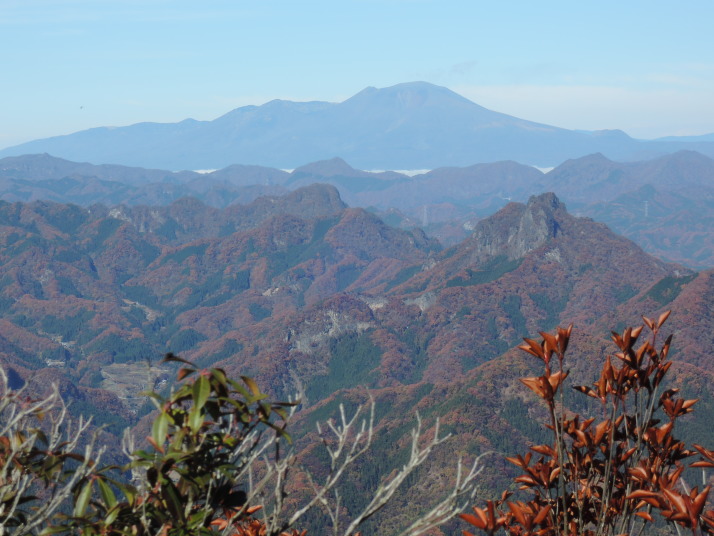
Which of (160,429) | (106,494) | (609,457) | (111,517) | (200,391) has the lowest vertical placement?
(609,457)

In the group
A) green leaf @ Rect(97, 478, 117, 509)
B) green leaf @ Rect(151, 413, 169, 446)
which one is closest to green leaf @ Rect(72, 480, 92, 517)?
green leaf @ Rect(97, 478, 117, 509)

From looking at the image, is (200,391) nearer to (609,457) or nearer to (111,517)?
(111,517)

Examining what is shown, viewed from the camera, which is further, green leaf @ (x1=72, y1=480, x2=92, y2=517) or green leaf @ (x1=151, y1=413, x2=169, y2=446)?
green leaf @ (x1=72, y1=480, x2=92, y2=517)

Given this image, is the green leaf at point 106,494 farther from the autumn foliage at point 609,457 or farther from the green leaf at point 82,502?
the autumn foliage at point 609,457

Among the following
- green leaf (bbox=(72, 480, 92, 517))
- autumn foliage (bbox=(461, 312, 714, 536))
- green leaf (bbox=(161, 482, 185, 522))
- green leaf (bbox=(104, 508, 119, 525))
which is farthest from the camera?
autumn foliage (bbox=(461, 312, 714, 536))

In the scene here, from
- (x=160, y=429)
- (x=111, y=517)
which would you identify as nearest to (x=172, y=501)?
(x=111, y=517)

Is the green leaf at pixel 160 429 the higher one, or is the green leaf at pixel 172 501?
the green leaf at pixel 160 429

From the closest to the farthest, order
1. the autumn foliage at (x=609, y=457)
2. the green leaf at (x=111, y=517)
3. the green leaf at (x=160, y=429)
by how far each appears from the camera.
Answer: the green leaf at (x=160, y=429) → the green leaf at (x=111, y=517) → the autumn foliage at (x=609, y=457)

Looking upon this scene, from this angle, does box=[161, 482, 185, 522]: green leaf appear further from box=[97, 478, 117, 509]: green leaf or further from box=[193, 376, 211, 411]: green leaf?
box=[193, 376, 211, 411]: green leaf

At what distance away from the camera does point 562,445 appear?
6863 mm

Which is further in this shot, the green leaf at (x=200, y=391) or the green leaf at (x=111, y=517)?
the green leaf at (x=111, y=517)

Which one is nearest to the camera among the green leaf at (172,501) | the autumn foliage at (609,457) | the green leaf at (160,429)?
the green leaf at (160,429)

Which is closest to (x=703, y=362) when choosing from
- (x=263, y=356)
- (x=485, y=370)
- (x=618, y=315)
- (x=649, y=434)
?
(x=618, y=315)

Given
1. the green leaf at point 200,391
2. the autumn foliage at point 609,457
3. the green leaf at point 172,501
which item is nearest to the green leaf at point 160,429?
the green leaf at point 200,391
